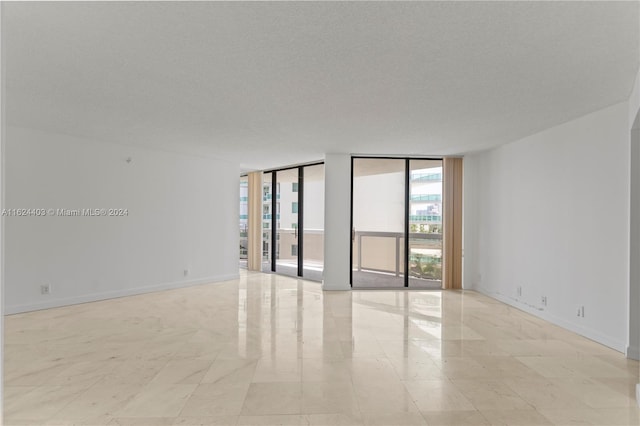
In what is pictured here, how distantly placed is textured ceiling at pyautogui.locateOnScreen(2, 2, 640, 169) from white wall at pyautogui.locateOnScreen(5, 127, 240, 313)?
0.70 m

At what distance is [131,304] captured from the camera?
548 cm

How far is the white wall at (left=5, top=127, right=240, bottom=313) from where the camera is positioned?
4.96 metres

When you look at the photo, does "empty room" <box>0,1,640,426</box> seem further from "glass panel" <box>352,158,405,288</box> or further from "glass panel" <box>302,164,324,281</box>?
"glass panel" <box>302,164,324,281</box>

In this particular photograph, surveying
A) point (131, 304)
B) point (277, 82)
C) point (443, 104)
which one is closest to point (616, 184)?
point (443, 104)

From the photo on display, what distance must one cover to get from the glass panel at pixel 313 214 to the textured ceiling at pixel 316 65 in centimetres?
314

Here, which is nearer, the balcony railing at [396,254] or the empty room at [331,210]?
the empty room at [331,210]

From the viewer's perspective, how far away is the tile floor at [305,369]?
2.45 m

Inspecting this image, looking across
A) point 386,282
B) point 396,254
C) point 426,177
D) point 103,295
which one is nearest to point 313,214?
point 396,254

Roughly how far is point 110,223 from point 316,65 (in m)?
4.81

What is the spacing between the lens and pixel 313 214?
8.05m

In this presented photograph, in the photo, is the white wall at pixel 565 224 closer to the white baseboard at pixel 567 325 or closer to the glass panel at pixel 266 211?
the white baseboard at pixel 567 325

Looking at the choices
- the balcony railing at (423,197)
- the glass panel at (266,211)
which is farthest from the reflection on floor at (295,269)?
the balcony railing at (423,197)

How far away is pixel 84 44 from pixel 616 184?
17.0 ft

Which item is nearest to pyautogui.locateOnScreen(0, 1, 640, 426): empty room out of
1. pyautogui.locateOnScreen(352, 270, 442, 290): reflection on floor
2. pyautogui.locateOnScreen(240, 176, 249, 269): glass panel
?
pyautogui.locateOnScreen(352, 270, 442, 290): reflection on floor
